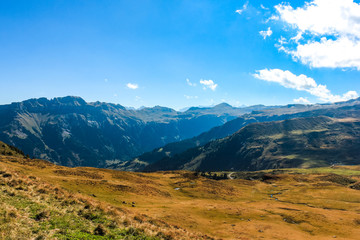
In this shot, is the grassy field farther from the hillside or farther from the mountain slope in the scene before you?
the hillside

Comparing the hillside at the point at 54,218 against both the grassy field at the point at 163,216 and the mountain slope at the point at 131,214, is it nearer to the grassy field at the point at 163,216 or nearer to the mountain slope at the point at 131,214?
the mountain slope at the point at 131,214

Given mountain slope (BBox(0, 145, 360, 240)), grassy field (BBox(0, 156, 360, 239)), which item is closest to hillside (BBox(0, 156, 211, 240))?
mountain slope (BBox(0, 145, 360, 240))

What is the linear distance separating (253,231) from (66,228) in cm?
3551

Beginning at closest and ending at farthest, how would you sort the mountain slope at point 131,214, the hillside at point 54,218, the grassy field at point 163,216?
the hillside at point 54,218
the mountain slope at point 131,214
the grassy field at point 163,216

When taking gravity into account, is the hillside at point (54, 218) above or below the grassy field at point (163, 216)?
above

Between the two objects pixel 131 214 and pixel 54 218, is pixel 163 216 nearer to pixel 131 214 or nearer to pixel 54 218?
pixel 131 214

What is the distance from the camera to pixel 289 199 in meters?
88.2

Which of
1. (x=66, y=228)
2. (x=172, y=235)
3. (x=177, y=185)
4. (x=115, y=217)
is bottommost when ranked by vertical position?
(x=177, y=185)

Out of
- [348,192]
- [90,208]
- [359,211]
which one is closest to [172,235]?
[90,208]

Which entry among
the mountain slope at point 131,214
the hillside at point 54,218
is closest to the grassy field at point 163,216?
the mountain slope at point 131,214

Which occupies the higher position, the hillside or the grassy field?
the hillside

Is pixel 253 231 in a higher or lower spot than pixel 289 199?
higher

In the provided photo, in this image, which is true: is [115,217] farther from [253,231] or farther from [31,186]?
[253,231]

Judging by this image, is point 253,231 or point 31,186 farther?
point 253,231
